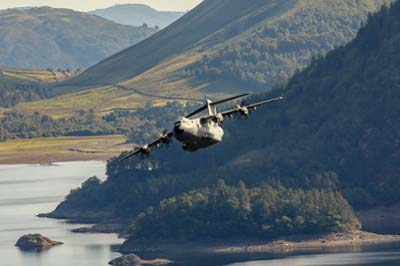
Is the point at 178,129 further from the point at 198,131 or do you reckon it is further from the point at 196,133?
the point at 198,131

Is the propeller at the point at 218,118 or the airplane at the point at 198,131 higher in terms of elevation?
the propeller at the point at 218,118

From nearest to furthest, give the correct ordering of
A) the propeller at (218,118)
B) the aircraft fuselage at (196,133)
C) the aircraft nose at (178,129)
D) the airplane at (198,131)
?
the aircraft nose at (178,129)
the aircraft fuselage at (196,133)
the airplane at (198,131)
the propeller at (218,118)

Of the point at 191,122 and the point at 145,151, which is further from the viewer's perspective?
the point at 145,151

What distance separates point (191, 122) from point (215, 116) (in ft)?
11.6

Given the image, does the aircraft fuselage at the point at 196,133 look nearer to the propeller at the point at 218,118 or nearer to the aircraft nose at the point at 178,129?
the aircraft nose at the point at 178,129

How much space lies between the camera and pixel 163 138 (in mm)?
97562

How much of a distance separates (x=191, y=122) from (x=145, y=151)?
736 cm

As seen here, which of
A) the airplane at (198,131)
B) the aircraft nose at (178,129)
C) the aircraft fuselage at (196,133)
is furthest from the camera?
the airplane at (198,131)

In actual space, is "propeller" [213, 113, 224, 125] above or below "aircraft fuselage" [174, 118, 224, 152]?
above

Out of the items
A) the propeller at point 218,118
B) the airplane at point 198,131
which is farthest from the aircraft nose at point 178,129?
the propeller at point 218,118

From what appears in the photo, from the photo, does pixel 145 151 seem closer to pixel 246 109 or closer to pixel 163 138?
pixel 163 138

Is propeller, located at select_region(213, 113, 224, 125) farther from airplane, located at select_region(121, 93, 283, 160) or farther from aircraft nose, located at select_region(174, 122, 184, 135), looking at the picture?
aircraft nose, located at select_region(174, 122, 184, 135)

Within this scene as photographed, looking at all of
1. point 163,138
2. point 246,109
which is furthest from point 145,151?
point 246,109

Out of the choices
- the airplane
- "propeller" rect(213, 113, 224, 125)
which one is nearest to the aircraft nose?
the airplane
